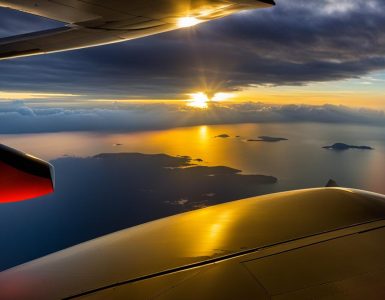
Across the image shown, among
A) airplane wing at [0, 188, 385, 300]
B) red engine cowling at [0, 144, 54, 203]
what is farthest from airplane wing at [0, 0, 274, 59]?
airplane wing at [0, 188, 385, 300]

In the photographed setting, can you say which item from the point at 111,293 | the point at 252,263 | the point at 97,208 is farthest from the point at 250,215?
the point at 97,208

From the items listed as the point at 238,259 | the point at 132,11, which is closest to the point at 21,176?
the point at 132,11

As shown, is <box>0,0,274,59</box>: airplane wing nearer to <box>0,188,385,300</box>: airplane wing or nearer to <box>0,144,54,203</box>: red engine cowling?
<box>0,144,54,203</box>: red engine cowling

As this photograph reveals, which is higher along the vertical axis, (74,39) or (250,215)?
(74,39)

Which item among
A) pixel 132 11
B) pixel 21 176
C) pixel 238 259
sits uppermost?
pixel 132 11

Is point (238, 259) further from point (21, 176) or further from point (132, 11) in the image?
point (21, 176)

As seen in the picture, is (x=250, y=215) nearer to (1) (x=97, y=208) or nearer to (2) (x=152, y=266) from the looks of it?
(2) (x=152, y=266)

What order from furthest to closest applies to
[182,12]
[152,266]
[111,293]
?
[152,266] → [111,293] → [182,12]
